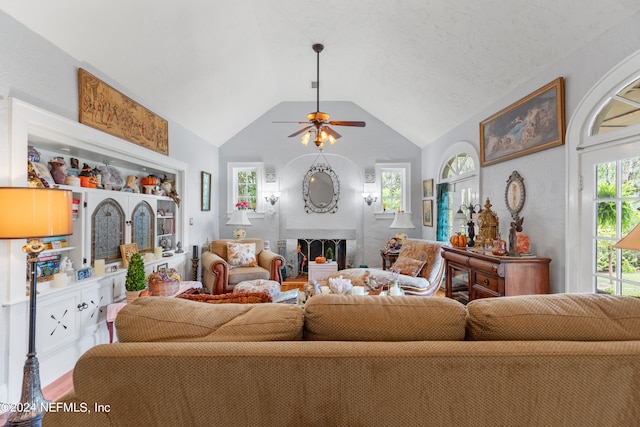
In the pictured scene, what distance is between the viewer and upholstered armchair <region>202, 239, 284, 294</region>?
14.6 feet

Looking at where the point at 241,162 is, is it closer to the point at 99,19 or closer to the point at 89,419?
the point at 99,19

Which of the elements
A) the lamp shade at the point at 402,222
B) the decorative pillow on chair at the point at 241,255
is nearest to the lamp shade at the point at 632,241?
the lamp shade at the point at 402,222

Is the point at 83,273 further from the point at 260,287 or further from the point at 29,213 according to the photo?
the point at 260,287

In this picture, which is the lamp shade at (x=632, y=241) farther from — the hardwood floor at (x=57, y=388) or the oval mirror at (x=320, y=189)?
the oval mirror at (x=320, y=189)

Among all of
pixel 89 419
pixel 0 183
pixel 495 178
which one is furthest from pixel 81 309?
pixel 495 178

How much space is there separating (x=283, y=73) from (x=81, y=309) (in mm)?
4181

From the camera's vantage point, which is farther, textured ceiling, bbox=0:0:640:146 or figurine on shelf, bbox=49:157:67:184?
figurine on shelf, bbox=49:157:67:184

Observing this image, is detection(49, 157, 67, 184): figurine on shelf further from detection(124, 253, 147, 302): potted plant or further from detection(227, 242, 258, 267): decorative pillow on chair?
detection(227, 242, 258, 267): decorative pillow on chair

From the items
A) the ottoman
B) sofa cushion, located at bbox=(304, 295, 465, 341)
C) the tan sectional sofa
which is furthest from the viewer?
the ottoman

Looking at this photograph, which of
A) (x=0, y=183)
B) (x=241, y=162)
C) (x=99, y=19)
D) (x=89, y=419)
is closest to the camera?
(x=89, y=419)

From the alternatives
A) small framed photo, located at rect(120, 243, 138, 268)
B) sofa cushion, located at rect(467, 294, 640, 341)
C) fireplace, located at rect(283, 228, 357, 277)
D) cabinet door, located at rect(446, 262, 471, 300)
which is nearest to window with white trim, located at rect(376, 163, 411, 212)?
fireplace, located at rect(283, 228, 357, 277)

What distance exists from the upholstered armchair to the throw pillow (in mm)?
1771

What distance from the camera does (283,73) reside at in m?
5.08

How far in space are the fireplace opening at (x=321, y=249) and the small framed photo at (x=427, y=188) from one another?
1888mm
